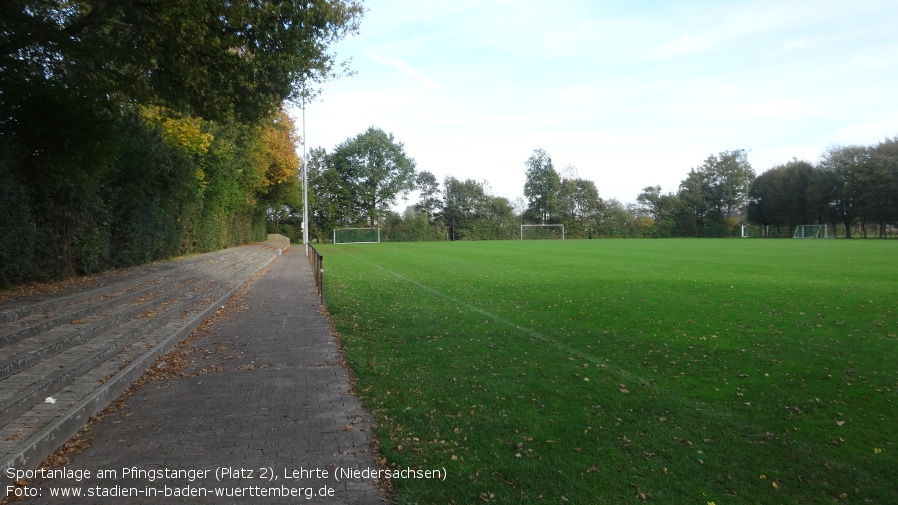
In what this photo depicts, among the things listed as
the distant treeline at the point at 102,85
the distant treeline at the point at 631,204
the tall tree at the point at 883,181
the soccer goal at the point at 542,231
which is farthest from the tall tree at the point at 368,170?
the distant treeline at the point at 102,85

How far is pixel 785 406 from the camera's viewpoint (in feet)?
17.6

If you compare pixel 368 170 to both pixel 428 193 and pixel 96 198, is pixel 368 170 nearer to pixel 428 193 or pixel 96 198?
pixel 428 193

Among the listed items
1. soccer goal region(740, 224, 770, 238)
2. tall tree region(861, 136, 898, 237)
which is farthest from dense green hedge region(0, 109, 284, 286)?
soccer goal region(740, 224, 770, 238)

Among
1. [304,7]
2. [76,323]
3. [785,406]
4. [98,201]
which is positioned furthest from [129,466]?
[98,201]

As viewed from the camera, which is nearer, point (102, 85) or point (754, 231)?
point (102, 85)

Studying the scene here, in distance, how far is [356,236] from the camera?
7031 centimetres

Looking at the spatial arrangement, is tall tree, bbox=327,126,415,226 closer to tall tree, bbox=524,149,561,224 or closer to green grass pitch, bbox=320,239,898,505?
tall tree, bbox=524,149,561,224

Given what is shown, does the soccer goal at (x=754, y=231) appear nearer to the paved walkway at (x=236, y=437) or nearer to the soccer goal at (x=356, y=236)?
the soccer goal at (x=356, y=236)

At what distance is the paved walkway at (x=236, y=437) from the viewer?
382 cm

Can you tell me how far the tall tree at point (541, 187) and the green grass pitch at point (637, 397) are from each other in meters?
74.5

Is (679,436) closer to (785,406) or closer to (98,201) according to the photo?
(785,406)

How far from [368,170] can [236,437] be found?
73.1 metres

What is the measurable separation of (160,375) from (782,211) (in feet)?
263

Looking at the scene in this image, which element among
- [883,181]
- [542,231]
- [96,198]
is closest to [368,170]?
[542,231]
